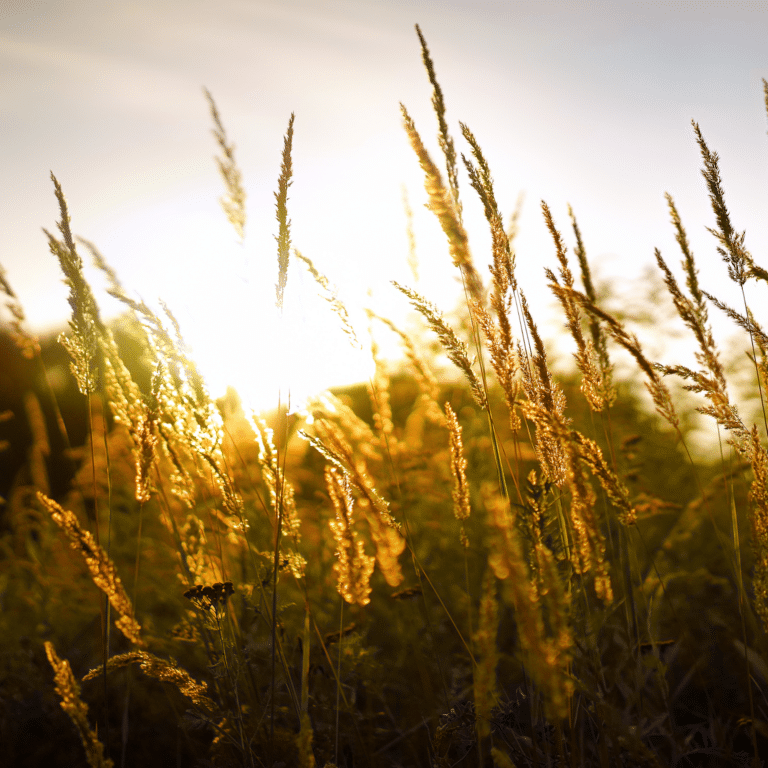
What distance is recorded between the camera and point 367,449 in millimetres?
1764

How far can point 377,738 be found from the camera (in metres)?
1.62

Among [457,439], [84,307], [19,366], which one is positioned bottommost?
[457,439]

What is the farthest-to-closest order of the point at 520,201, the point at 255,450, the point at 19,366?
the point at 19,366, the point at 255,450, the point at 520,201

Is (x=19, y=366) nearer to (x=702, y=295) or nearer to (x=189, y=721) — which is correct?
(x=189, y=721)

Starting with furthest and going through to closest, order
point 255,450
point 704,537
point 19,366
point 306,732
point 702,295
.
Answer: point 19,366
point 255,450
point 704,537
point 702,295
point 306,732

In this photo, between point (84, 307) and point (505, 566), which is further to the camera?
point (84, 307)

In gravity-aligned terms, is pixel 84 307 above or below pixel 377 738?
above

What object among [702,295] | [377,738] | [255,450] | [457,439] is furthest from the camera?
[255,450]

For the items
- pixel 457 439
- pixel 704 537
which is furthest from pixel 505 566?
pixel 704 537

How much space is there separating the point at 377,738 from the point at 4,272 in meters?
1.88

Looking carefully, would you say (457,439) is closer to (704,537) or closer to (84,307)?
(84,307)

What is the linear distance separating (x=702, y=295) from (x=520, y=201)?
2.02ft

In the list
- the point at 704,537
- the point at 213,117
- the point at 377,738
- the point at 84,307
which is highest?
the point at 213,117

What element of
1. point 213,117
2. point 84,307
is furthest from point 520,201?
point 84,307
